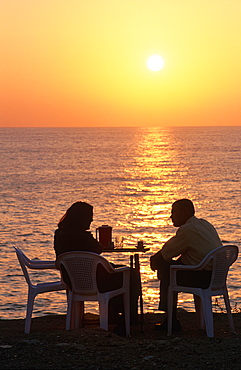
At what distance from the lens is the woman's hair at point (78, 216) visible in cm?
633

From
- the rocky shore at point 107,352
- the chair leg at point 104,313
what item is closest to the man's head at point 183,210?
the chair leg at point 104,313

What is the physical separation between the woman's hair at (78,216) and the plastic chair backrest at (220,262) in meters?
1.27

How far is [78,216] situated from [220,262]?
4.86ft

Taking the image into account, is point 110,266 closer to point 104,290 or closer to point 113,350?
point 104,290

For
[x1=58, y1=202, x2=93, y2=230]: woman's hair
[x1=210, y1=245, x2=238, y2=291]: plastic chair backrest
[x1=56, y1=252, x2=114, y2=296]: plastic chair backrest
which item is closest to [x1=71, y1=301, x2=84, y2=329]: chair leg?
[x1=56, y1=252, x2=114, y2=296]: plastic chair backrest

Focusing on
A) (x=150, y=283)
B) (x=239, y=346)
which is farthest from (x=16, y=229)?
(x=239, y=346)

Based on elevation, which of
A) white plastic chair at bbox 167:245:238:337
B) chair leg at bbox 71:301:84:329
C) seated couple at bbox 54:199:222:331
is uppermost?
seated couple at bbox 54:199:222:331

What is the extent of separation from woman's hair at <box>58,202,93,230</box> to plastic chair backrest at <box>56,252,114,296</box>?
1.11 ft

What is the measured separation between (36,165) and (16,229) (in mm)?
40569

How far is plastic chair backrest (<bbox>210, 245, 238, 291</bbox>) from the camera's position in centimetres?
629

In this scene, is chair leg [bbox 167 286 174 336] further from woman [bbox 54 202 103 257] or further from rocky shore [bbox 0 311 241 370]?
woman [bbox 54 202 103 257]

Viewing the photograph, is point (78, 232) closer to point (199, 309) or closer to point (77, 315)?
point (77, 315)

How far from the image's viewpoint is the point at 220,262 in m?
6.36

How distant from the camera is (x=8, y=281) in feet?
42.4
